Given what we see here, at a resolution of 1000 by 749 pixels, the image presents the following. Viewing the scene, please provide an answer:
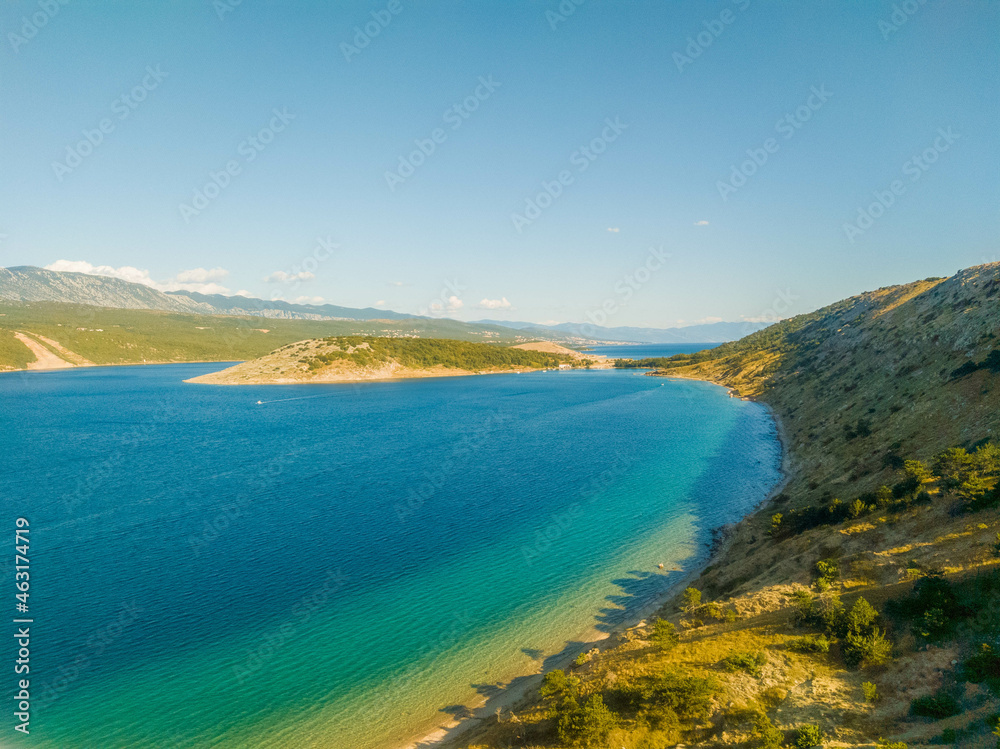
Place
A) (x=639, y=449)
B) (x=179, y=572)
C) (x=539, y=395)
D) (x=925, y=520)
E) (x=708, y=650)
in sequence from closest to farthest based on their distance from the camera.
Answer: (x=708, y=650) → (x=925, y=520) → (x=179, y=572) → (x=639, y=449) → (x=539, y=395)

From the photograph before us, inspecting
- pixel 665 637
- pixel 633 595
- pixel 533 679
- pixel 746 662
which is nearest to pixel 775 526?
pixel 633 595

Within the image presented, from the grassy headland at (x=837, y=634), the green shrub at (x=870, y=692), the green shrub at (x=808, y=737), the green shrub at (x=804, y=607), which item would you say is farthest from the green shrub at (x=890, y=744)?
the green shrub at (x=804, y=607)

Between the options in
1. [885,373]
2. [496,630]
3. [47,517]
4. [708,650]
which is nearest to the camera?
[708,650]

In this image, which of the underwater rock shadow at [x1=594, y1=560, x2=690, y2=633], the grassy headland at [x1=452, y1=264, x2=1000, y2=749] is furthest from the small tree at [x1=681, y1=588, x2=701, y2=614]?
the underwater rock shadow at [x1=594, y1=560, x2=690, y2=633]

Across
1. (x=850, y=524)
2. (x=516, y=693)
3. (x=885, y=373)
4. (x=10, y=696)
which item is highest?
(x=885, y=373)

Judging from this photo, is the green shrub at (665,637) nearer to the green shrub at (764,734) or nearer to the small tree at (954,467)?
the green shrub at (764,734)

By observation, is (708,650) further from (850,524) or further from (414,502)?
(414,502)

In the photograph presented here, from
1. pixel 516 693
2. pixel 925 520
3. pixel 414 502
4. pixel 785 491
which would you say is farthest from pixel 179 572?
pixel 785 491

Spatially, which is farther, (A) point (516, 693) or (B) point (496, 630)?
(B) point (496, 630)
